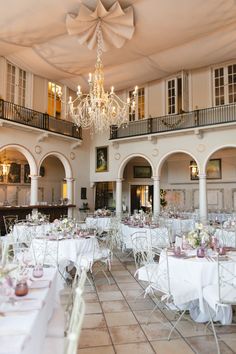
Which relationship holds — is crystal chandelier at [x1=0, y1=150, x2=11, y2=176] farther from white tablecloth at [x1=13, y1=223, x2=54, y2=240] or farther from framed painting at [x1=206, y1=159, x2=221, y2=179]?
framed painting at [x1=206, y1=159, x2=221, y2=179]

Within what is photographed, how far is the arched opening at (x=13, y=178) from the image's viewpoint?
13.1 metres

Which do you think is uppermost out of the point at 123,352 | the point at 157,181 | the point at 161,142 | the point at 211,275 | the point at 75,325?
the point at 161,142

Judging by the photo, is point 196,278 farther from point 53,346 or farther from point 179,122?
point 179,122

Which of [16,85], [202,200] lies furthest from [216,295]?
[16,85]

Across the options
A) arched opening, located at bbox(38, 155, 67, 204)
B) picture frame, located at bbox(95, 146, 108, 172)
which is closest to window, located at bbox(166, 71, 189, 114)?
picture frame, located at bbox(95, 146, 108, 172)

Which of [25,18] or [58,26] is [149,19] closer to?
[58,26]

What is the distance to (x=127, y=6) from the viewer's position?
7.99 meters

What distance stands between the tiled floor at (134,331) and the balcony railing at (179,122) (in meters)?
8.73

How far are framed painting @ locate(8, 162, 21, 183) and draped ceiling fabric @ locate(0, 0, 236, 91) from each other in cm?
445

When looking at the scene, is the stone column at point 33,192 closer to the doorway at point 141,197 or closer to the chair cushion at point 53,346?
the doorway at point 141,197

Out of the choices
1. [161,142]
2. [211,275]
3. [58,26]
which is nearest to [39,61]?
[58,26]

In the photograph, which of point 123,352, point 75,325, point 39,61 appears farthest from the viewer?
point 39,61

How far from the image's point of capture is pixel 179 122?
12242mm

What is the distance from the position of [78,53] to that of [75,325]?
1032cm
